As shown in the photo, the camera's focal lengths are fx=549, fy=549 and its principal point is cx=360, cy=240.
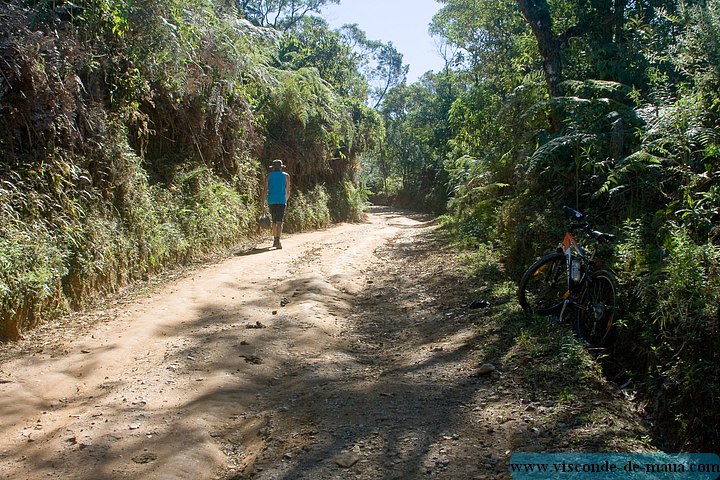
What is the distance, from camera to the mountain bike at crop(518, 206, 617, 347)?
215 inches

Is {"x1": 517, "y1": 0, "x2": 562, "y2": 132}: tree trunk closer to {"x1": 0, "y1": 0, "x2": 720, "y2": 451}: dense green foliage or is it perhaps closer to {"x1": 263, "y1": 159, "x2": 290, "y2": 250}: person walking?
{"x1": 0, "y1": 0, "x2": 720, "y2": 451}: dense green foliage

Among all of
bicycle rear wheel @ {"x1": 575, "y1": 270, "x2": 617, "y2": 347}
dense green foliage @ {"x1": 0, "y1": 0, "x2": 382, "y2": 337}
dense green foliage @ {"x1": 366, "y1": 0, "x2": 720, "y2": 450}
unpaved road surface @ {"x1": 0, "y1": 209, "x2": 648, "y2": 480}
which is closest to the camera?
unpaved road surface @ {"x1": 0, "y1": 209, "x2": 648, "y2": 480}

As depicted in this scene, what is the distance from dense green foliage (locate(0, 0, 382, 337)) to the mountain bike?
565cm

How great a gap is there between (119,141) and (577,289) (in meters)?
7.25

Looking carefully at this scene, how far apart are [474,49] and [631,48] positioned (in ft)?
33.2

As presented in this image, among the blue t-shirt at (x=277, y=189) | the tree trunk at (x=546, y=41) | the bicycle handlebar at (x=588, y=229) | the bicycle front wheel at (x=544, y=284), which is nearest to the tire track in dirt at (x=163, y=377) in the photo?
the bicycle front wheel at (x=544, y=284)

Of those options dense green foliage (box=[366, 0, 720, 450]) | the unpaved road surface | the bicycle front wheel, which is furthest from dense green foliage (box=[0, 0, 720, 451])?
the unpaved road surface

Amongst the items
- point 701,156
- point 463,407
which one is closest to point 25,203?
point 463,407

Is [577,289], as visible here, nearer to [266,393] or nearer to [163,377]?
[266,393]

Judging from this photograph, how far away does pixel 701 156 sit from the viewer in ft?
20.3

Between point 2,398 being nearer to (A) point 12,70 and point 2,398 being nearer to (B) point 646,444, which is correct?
(A) point 12,70

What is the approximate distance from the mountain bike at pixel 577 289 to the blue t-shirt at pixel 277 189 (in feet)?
24.3

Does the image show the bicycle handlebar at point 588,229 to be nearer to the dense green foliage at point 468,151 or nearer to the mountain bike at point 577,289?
the mountain bike at point 577,289

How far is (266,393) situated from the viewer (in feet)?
15.8
